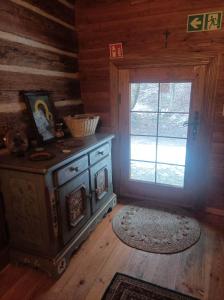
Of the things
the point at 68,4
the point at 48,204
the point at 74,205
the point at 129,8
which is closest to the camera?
the point at 48,204

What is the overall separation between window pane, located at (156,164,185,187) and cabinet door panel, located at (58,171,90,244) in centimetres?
103

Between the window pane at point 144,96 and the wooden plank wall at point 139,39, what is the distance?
31 centimetres

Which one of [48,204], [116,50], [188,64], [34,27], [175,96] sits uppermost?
[34,27]

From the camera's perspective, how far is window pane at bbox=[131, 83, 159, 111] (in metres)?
2.46

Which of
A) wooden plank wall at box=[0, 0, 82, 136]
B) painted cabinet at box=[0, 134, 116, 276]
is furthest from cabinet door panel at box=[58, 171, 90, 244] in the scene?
wooden plank wall at box=[0, 0, 82, 136]

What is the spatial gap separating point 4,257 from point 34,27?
2.01 metres

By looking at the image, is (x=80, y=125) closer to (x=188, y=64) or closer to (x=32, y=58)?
(x=32, y=58)

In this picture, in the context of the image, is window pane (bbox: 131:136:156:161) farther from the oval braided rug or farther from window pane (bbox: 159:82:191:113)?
the oval braided rug

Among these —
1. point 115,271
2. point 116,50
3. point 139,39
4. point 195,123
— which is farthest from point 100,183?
point 139,39

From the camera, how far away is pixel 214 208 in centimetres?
252

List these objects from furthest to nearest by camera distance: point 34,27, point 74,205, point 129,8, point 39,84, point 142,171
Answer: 1. point 142,171
2. point 129,8
3. point 39,84
4. point 34,27
5. point 74,205

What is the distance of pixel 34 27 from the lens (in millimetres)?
2018

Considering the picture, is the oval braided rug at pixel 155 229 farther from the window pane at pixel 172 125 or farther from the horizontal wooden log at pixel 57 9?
the horizontal wooden log at pixel 57 9

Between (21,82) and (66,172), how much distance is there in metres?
0.89
